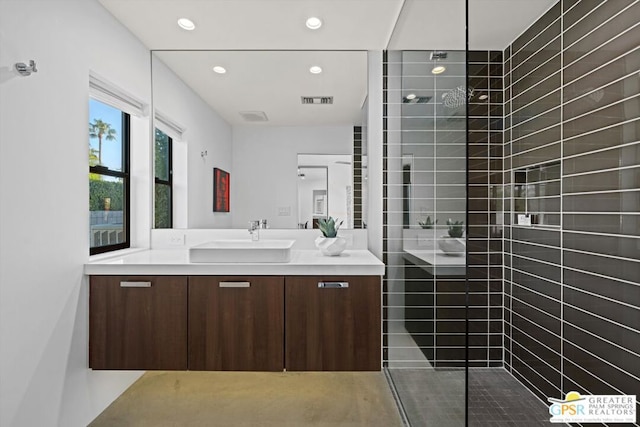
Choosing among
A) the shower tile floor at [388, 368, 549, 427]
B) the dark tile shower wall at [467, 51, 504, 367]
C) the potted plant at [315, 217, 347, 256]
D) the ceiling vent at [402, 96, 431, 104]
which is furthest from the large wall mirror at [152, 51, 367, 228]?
the shower tile floor at [388, 368, 549, 427]

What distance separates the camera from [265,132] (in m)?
2.90

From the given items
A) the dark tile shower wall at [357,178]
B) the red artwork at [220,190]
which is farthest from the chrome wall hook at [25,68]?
the dark tile shower wall at [357,178]

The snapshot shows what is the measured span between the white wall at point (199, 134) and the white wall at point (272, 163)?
10cm

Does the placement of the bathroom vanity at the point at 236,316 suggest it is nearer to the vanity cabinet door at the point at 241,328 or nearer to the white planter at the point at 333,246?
the vanity cabinet door at the point at 241,328

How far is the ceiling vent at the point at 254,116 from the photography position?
2.89 metres

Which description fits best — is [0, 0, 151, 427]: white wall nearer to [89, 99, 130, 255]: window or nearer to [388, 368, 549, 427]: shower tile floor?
[89, 99, 130, 255]: window

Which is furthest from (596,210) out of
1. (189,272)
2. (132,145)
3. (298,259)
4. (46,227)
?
(132,145)

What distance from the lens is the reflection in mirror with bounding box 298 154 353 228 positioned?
9.41 ft

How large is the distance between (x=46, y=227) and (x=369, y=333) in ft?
5.46

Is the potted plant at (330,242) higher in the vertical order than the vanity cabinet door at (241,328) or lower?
higher

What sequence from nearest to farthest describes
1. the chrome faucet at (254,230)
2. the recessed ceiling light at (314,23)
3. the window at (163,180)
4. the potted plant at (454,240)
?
the potted plant at (454,240) → the recessed ceiling light at (314,23) → the chrome faucet at (254,230) → the window at (163,180)

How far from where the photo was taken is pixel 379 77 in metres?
2.83

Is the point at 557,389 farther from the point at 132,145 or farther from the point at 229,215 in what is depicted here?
the point at 132,145

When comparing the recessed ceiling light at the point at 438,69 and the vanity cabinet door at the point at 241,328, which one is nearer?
the recessed ceiling light at the point at 438,69
